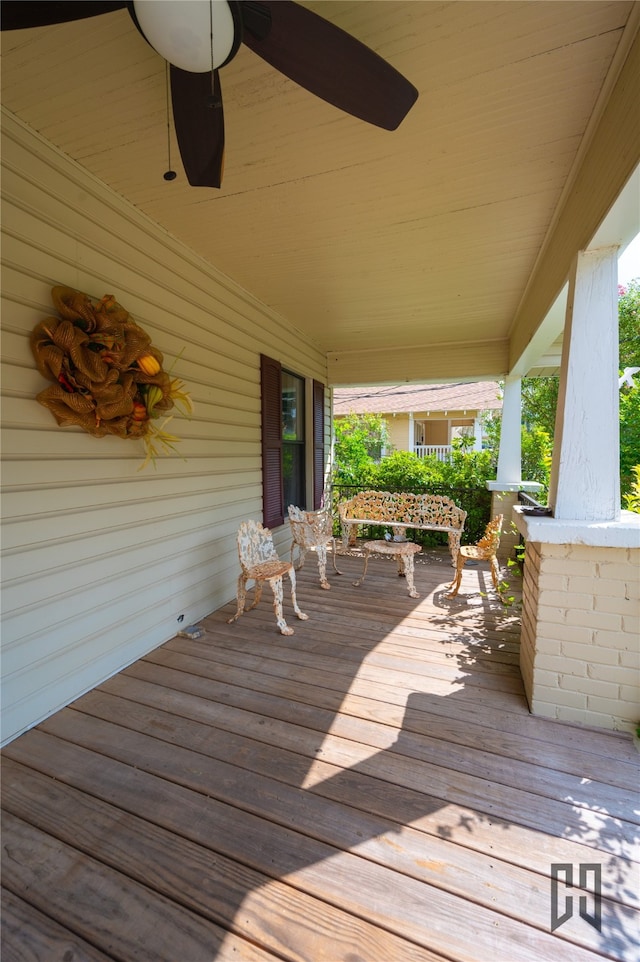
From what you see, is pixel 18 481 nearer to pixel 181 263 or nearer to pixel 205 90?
pixel 205 90

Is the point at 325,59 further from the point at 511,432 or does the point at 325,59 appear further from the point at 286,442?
the point at 511,432

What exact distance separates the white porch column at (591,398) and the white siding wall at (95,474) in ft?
7.78

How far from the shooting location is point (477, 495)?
556cm

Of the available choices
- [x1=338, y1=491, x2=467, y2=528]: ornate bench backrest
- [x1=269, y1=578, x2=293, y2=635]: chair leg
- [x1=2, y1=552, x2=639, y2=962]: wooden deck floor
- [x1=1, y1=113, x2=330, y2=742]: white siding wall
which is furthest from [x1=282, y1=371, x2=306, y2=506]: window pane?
[x1=2, y1=552, x2=639, y2=962]: wooden deck floor

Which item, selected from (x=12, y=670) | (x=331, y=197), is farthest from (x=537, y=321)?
(x=12, y=670)

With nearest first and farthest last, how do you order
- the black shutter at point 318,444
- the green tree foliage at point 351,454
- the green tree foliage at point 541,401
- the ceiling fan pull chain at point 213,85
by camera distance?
1. the ceiling fan pull chain at point 213,85
2. the black shutter at point 318,444
3. the green tree foliage at point 541,401
4. the green tree foliage at point 351,454

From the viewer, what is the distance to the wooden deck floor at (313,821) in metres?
1.03

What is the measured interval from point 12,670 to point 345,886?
1.61 m

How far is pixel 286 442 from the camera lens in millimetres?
4699

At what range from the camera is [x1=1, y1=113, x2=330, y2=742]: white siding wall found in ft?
5.68

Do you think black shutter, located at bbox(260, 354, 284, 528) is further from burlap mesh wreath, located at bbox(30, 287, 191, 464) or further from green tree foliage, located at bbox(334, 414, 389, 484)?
green tree foliage, located at bbox(334, 414, 389, 484)

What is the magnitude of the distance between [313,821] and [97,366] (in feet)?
6.94

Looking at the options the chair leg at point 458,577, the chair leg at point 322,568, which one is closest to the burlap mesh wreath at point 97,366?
the chair leg at point 322,568

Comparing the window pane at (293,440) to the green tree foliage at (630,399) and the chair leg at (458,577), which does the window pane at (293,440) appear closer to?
the chair leg at (458,577)
